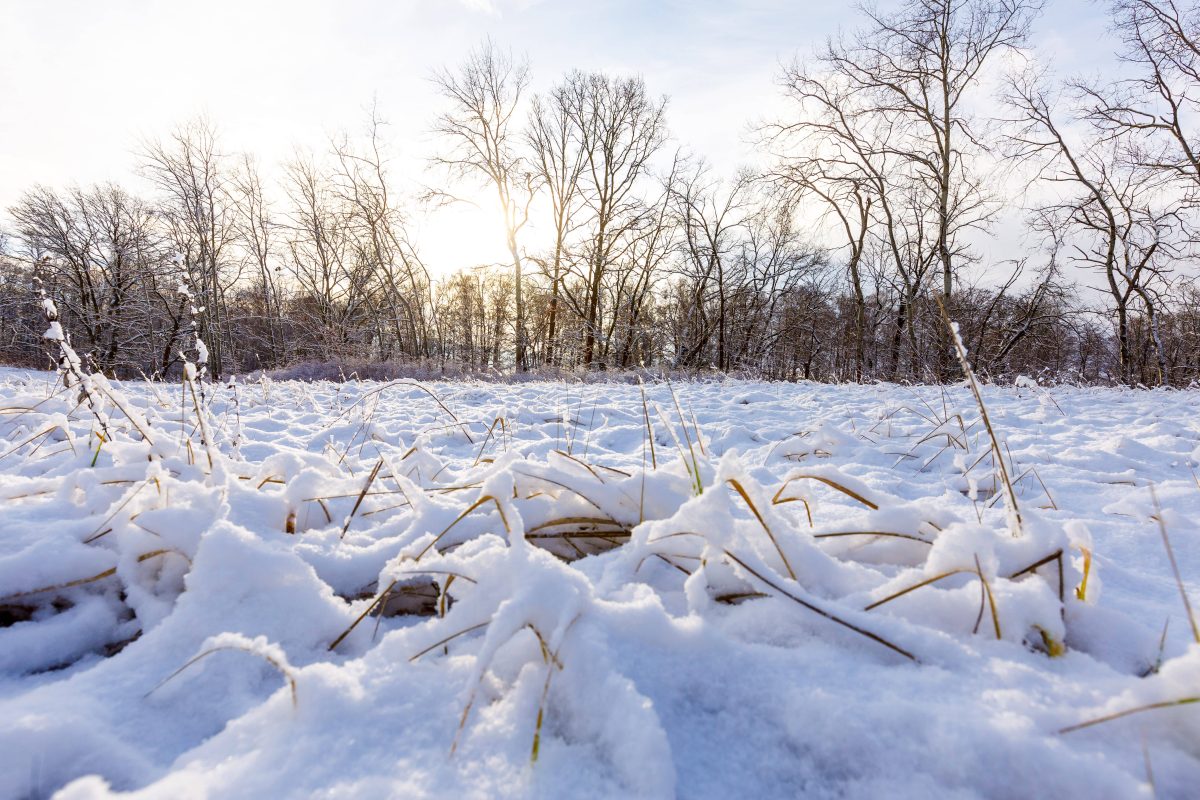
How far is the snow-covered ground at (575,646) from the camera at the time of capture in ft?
1.77

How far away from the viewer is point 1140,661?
699 mm

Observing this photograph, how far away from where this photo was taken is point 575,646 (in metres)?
0.66

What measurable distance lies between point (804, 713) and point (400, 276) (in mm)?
24144

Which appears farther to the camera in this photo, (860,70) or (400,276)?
(400,276)

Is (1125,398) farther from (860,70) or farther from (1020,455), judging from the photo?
(860,70)

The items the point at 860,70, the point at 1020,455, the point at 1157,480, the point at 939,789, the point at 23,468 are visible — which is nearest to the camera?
the point at 939,789

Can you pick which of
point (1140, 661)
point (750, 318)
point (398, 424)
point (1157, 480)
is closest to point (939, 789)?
point (1140, 661)

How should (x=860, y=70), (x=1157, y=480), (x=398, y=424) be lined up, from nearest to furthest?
(x=1157, y=480) → (x=398, y=424) → (x=860, y=70)

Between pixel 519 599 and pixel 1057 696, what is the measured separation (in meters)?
0.64

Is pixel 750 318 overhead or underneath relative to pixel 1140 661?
overhead

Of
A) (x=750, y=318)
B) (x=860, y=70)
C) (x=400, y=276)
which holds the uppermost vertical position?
(x=860, y=70)

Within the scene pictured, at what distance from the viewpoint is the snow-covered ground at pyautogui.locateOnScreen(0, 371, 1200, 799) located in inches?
21.2

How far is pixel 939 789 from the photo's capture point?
51 centimetres

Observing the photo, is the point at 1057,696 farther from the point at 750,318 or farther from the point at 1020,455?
the point at 750,318
